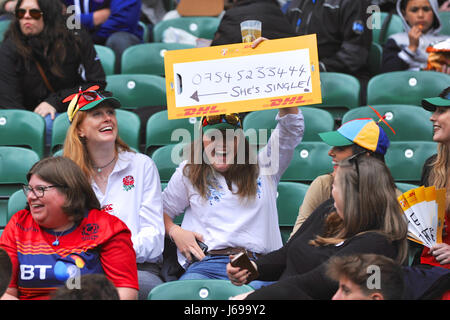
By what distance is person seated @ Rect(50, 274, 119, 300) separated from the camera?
7.07 feet

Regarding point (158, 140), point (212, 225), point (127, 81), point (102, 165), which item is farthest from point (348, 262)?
point (127, 81)

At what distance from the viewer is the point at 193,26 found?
624cm

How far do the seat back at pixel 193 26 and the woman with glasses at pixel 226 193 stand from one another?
2852 mm

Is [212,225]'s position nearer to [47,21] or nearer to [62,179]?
[62,179]

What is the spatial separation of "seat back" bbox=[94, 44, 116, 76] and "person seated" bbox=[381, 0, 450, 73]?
2.17 m

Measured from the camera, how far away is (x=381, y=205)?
8.84ft

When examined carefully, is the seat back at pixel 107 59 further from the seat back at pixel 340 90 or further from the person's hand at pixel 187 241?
the person's hand at pixel 187 241

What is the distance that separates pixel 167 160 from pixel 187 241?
0.70m

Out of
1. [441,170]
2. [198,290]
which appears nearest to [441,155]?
[441,170]

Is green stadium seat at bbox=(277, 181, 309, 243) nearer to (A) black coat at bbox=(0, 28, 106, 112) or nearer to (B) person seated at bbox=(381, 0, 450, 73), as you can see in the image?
(A) black coat at bbox=(0, 28, 106, 112)

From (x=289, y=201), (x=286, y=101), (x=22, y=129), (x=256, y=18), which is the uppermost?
(x=256, y=18)

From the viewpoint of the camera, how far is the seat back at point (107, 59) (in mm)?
5477

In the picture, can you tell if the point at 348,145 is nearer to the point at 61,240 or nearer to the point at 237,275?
the point at 237,275

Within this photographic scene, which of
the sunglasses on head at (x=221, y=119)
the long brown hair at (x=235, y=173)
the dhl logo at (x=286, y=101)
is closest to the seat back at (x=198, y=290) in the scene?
the long brown hair at (x=235, y=173)
